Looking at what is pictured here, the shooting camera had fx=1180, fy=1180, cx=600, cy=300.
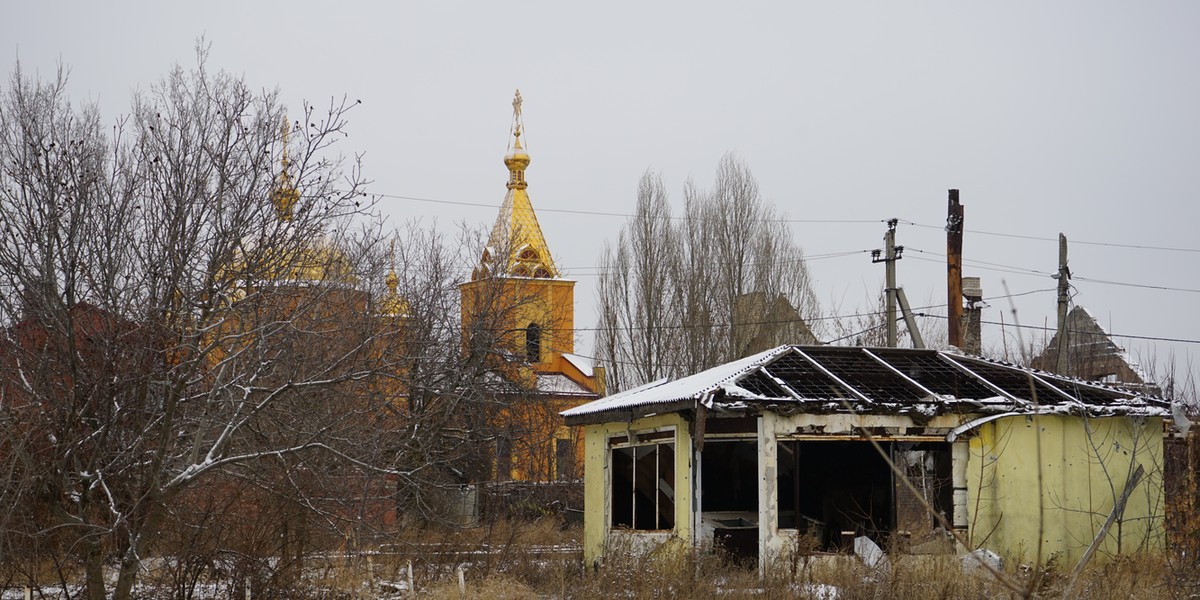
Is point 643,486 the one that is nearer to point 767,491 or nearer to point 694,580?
point 767,491

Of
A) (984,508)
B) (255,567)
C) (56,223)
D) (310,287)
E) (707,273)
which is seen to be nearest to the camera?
(56,223)

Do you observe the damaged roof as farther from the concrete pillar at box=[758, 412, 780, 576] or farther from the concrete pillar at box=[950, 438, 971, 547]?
the concrete pillar at box=[950, 438, 971, 547]

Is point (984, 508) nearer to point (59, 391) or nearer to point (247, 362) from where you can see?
point (247, 362)

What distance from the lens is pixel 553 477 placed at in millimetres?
34594

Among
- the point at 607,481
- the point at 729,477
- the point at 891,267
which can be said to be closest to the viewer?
the point at 607,481

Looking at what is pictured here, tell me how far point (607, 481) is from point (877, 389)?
16.4ft

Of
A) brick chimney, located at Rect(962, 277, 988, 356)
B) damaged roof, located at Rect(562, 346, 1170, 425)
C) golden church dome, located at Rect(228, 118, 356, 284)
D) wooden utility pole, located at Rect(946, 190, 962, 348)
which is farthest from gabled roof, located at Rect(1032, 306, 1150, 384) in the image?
golden church dome, located at Rect(228, 118, 356, 284)

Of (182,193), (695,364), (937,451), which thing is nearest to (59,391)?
(182,193)

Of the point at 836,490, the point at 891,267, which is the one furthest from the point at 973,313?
the point at 836,490

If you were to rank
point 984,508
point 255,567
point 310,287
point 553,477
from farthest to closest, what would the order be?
point 553,477, point 984,508, point 255,567, point 310,287

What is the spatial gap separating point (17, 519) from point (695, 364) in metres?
26.6

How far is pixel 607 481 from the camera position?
64.5ft

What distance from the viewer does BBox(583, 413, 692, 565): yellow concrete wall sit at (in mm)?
16875

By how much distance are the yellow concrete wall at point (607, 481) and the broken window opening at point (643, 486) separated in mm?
222
